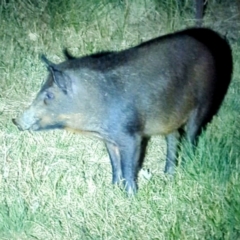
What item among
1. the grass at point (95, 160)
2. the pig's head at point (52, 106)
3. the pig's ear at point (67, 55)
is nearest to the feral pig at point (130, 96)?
the pig's head at point (52, 106)

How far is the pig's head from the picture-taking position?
16.5 ft

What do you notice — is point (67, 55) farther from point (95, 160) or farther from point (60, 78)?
point (60, 78)

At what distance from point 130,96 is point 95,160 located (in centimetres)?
89

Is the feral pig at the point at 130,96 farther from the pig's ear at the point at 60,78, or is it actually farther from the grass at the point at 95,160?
the grass at the point at 95,160

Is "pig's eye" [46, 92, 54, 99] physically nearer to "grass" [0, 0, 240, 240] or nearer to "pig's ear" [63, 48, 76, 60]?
"grass" [0, 0, 240, 240]

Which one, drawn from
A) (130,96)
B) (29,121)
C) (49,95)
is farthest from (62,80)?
(130,96)

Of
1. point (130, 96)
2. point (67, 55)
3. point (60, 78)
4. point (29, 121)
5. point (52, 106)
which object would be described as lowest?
point (67, 55)

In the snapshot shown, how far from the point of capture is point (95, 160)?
5.82 meters

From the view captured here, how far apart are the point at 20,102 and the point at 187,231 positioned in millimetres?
2604

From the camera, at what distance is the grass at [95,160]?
15.6 ft

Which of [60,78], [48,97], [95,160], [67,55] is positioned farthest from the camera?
[67,55]

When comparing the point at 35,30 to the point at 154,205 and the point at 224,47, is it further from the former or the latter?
the point at 154,205

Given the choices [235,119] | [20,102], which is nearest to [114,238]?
[235,119]

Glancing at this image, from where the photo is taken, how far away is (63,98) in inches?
199
